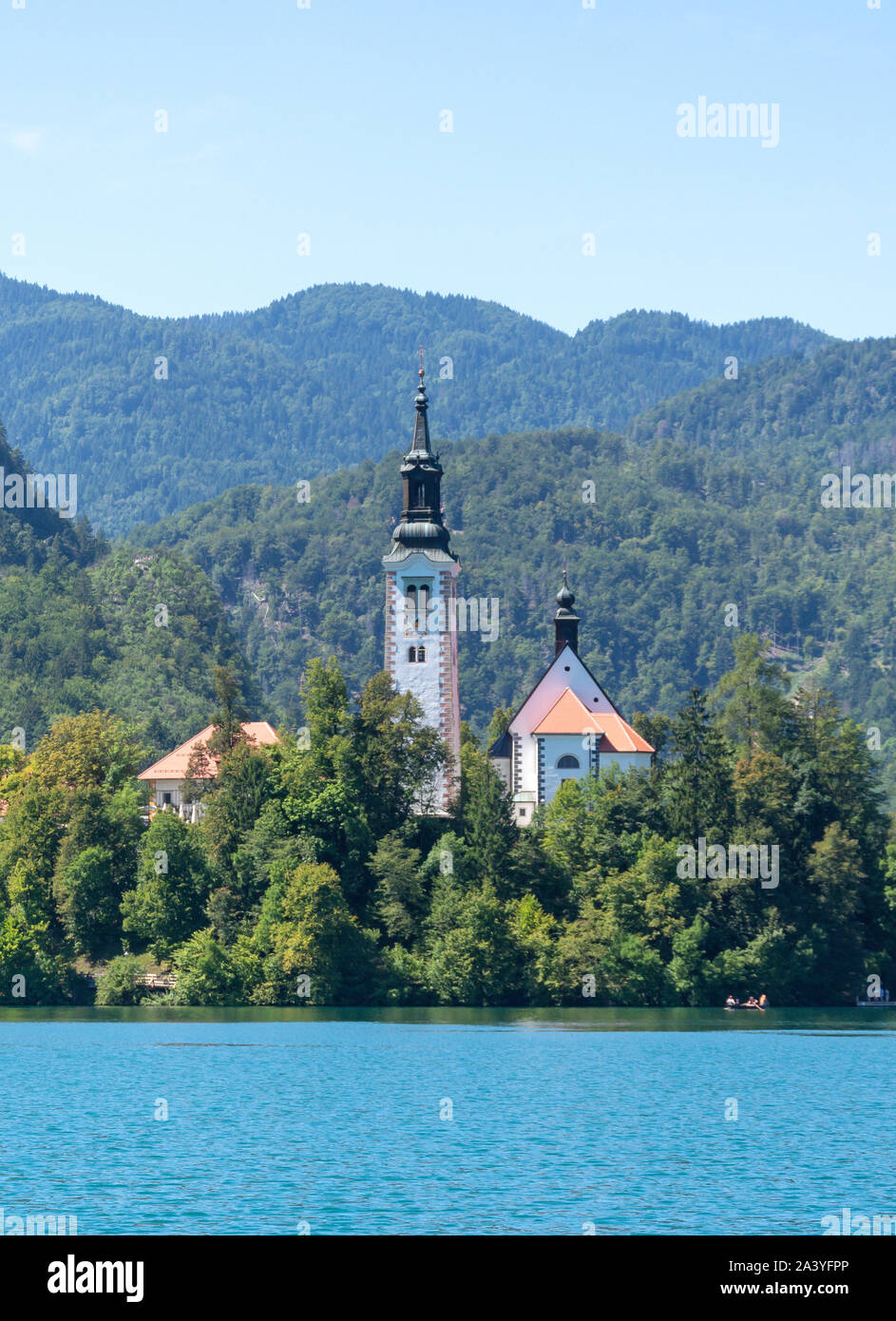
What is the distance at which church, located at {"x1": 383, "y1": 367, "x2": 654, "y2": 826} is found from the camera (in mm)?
104688

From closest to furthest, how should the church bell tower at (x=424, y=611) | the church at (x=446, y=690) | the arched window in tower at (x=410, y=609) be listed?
the church bell tower at (x=424, y=611)
the church at (x=446, y=690)
the arched window in tower at (x=410, y=609)

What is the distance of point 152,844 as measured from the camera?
90.7 metres

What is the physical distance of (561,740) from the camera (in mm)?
108000

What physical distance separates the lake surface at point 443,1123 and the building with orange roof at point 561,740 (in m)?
28.2

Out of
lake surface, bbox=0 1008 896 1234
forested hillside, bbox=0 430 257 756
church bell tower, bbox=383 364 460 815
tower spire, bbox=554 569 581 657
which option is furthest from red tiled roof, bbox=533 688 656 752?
forested hillside, bbox=0 430 257 756

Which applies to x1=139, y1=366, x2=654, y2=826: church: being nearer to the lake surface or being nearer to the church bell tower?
the church bell tower

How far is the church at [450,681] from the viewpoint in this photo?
104688mm

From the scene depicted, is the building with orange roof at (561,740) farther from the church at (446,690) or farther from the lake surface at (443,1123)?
the lake surface at (443,1123)

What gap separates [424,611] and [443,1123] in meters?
56.7

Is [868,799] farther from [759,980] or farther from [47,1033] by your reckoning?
[47,1033]

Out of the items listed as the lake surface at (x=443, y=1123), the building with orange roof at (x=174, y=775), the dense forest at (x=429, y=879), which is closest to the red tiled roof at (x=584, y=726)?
the dense forest at (x=429, y=879)
